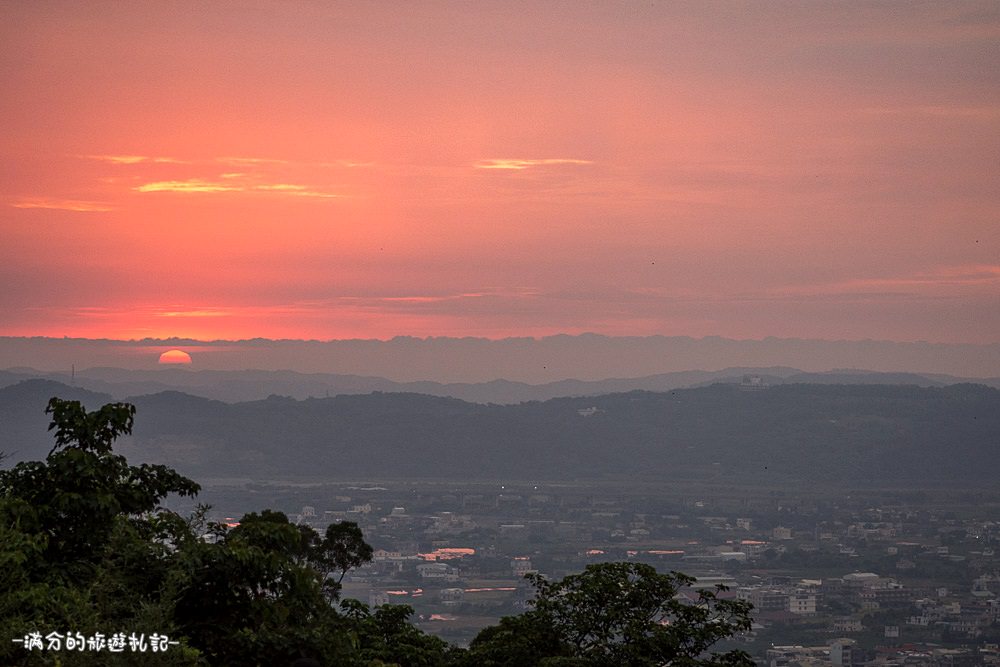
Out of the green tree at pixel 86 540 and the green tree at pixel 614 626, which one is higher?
the green tree at pixel 86 540

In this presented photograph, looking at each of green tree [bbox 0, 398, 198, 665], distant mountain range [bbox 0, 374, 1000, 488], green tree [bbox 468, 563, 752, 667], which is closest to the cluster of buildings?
distant mountain range [bbox 0, 374, 1000, 488]

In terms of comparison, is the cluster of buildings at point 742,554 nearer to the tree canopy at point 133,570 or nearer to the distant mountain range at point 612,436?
the distant mountain range at point 612,436

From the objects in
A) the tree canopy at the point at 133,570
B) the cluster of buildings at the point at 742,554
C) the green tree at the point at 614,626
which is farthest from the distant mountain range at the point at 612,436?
the tree canopy at the point at 133,570

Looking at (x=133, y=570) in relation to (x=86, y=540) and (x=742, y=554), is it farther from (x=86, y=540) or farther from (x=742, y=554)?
(x=742, y=554)

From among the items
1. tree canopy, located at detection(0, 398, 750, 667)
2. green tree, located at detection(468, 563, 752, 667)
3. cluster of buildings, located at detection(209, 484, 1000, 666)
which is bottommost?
cluster of buildings, located at detection(209, 484, 1000, 666)

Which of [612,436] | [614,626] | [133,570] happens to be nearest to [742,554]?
[612,436]

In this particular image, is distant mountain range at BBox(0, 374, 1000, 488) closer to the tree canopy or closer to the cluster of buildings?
the cluster of buildings

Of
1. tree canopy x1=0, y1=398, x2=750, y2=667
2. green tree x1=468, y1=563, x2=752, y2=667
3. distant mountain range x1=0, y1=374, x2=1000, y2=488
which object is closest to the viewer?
tree canopy x1=0, y1=398, x2=750, y2=667
